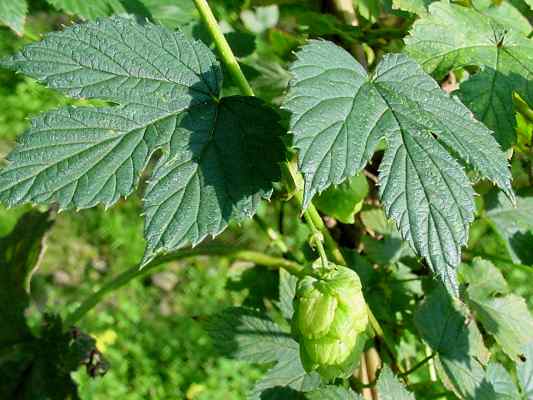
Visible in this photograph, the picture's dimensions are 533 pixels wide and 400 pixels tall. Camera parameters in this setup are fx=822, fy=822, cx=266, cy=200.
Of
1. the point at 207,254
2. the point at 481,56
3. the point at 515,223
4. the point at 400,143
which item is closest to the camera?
the point at 400,143

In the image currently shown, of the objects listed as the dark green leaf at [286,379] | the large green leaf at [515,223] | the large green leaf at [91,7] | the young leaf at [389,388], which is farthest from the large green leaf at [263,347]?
the large green leaf at [91,7]

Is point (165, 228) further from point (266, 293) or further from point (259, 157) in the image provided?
point (266, 293)

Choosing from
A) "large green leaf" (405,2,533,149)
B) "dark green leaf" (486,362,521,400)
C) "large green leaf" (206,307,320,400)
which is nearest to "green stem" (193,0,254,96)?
"large green leaf" (405,2,533,149)

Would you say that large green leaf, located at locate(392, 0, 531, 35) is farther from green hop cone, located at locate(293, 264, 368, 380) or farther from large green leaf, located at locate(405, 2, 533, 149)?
green hop cone, located at locate(293, 264, 368, 380)

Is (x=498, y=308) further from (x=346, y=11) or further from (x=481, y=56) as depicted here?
(x=346, y=11)

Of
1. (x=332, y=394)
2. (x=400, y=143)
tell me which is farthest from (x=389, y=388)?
(x=400, y=143)

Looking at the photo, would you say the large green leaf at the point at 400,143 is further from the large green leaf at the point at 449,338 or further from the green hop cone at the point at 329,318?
the large green leaf at the point at 449,338

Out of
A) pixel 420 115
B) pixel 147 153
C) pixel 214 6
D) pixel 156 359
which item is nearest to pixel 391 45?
pixel 214 6

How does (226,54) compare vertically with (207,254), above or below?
above
